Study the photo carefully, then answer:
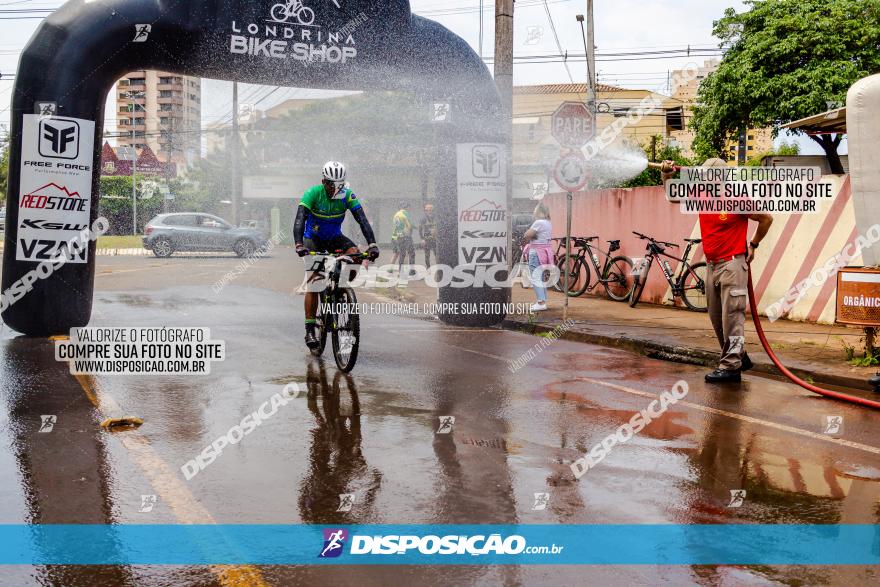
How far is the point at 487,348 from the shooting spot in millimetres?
10750

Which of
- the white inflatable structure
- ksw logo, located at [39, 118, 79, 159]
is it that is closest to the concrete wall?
the white inflatable structure

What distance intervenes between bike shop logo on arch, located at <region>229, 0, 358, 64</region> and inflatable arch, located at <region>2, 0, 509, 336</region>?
1 centimetres

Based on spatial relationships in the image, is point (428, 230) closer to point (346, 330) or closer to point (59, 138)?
point (59, 138)

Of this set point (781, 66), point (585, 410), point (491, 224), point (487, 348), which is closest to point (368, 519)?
point (585, 410)

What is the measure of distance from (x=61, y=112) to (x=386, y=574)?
327 inches

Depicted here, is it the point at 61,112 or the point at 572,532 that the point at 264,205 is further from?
the point at 572,532

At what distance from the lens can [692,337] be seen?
11.1 m

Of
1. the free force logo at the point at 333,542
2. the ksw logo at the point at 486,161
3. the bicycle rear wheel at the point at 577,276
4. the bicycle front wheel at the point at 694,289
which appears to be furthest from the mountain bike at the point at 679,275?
the free force logo at the point at 333,542

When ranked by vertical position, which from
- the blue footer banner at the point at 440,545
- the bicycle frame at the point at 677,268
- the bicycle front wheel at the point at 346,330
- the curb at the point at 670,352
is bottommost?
the blue footer banner at the point at 440,545

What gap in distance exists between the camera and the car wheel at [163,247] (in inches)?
1217

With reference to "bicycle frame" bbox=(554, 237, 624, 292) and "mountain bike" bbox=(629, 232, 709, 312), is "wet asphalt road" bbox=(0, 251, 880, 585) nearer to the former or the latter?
"mountain bike" bbox=(629, 232, 709, 312)

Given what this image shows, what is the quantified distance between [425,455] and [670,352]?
18.0 ft

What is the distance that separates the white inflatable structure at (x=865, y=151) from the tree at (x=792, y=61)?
2434cm

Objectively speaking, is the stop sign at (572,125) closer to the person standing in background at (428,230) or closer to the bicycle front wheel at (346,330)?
the bicycle front wheel at (346,330)
